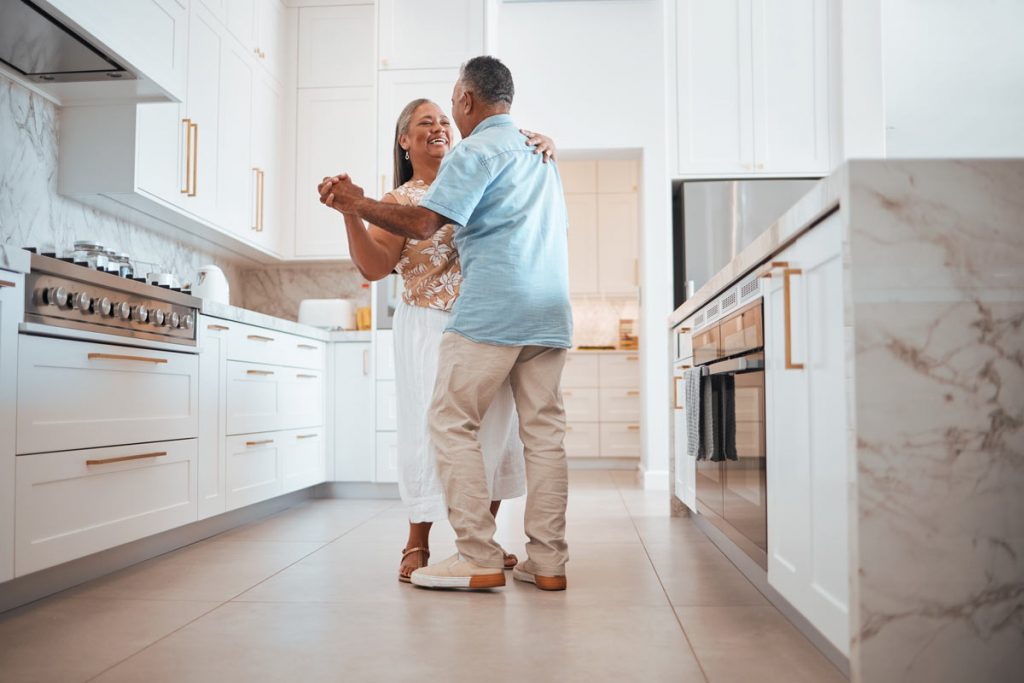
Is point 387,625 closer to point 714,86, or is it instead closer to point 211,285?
point 211,285

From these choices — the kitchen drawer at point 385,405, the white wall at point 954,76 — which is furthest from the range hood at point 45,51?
the white wall at point 954,76

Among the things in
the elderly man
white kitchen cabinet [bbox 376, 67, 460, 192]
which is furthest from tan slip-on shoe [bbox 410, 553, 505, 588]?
white kitchen cabinet [bbox 376, 67, 460, 192]

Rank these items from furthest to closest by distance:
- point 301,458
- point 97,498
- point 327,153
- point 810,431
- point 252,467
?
point 327,153, point 301,458, point 252,467, point 97,498, point 810,431

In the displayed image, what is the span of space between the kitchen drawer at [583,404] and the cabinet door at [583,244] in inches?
34.0

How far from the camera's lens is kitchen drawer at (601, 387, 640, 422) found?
6.15m

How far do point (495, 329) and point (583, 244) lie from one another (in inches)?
181

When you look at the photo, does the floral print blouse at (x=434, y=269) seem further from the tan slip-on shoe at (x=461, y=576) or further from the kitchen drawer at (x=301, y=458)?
the kitchen drawer at (x=301, y=458)

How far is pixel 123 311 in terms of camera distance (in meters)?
2.39

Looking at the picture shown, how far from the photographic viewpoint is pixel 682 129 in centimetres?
478

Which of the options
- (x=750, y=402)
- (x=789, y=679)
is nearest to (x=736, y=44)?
(x=750, y=402)

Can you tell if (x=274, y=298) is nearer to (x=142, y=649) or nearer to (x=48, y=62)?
(x=48, y=62)

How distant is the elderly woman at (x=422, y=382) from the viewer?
7.67 feet

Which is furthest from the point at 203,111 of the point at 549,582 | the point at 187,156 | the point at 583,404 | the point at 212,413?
the point at 583,404

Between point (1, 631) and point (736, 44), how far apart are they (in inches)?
176
